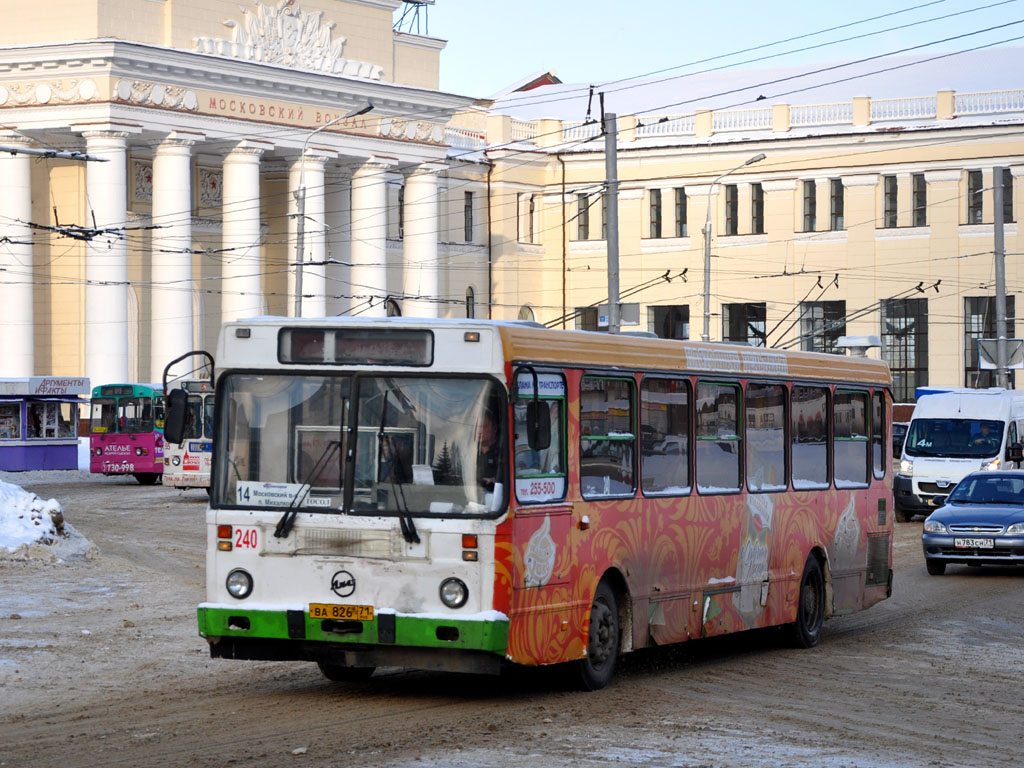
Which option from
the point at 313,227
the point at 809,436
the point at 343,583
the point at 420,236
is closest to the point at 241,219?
the point at 313,227

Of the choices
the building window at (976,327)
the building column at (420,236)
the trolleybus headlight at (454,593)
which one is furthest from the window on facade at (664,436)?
the building window at (976,327)

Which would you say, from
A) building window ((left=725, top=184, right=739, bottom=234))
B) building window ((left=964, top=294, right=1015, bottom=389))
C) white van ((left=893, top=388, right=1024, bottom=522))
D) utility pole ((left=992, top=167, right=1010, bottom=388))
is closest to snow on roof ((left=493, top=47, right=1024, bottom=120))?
building window ((left=725, top=184, right=739, bottom=234))

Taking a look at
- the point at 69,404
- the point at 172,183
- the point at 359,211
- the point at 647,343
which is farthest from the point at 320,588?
the point at 359,211

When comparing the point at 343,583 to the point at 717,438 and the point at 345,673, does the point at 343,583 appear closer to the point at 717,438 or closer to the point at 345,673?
the point at 345,673

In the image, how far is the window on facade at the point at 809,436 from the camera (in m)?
15.1

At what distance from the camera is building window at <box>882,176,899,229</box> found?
7019 centimetres

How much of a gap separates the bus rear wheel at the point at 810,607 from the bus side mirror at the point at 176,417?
5.82 meters

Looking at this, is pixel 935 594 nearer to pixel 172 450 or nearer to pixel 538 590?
pixel 538 590

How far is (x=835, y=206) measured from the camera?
71.2 meters

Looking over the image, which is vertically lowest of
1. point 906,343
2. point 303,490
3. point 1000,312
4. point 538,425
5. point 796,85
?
point 303,490

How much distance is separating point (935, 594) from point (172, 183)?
3917cm

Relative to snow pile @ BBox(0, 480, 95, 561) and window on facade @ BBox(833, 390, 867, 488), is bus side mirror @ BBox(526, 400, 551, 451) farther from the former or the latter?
snow pile @ BBox(0, 480, 95, 561)

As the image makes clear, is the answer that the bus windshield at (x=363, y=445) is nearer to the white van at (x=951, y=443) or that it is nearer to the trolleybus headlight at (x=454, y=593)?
the trolleybus headlight at (x=454, y=593)

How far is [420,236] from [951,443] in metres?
34.9
